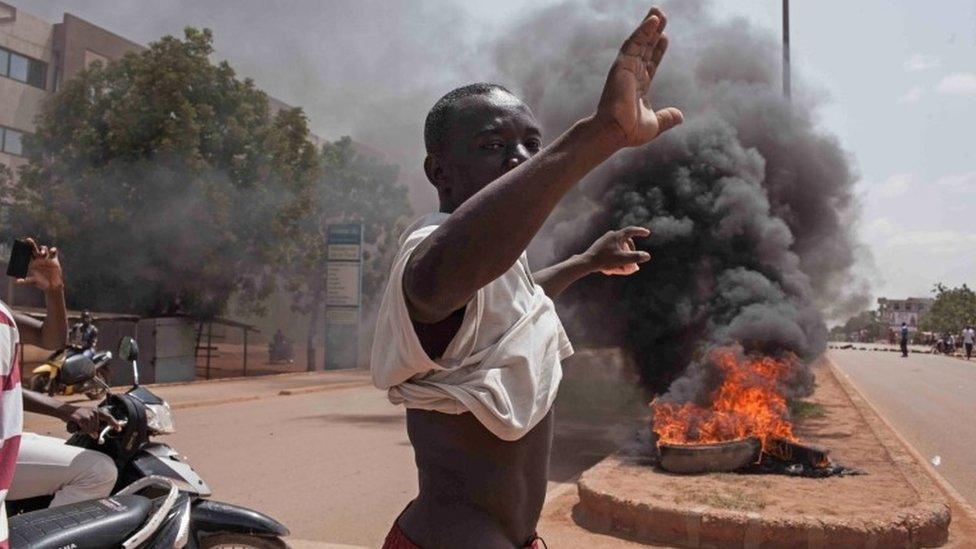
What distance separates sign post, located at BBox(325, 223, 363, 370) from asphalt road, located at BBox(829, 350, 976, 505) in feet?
39.5

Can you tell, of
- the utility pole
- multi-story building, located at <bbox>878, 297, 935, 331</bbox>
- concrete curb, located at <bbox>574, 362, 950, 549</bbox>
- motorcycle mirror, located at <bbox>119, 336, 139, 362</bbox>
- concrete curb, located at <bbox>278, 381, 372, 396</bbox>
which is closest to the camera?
motorcycle mirror, located at <bbox>119, 336, 139, 362</bbox>

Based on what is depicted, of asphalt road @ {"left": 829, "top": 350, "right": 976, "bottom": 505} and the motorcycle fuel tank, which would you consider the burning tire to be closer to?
asphalt road @ {"left": 829, "top": 350, "right": 976, "bottom": 505}

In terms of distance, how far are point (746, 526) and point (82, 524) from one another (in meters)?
3.62

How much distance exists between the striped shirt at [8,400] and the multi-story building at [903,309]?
105432mm

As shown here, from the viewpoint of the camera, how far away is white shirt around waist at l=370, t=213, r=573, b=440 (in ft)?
4.17

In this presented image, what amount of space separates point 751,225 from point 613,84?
12.6 meters

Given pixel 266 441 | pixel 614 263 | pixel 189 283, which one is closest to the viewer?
pixel 614 263

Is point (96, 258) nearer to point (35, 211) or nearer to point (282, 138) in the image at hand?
point (35, 211)

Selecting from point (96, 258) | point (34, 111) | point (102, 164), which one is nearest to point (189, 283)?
point (96, 258)

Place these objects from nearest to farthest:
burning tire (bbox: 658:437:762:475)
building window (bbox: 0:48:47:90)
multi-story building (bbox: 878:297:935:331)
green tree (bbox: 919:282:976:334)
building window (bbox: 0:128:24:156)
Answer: burning tire (bbox: 658:437:762:475)
building window (bbox: 0:48:47:90)
building window (bbox: 0:128:24:156)
green tree (bbox: 919:282:976:334)
multi-story building (bbox: 878:297:935:331)

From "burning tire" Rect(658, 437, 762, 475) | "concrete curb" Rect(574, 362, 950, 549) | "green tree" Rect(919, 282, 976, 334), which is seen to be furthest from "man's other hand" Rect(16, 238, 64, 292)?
"green tree" Rect(919, 282, 976, 334)

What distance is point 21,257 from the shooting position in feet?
8.80

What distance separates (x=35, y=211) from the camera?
55.2 ft

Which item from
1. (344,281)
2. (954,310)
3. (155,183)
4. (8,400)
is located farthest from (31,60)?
(954,310)
